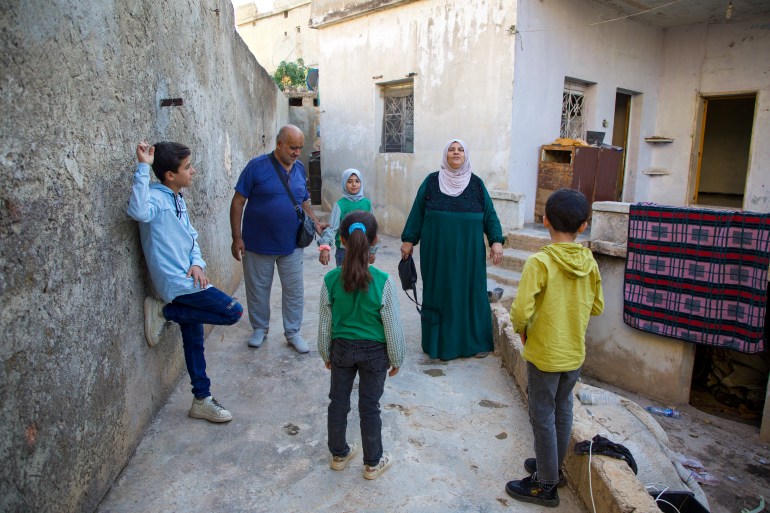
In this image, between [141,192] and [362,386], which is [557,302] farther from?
[141,192]

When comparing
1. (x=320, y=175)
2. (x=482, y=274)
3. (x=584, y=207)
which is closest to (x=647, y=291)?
(x=482, y=274)

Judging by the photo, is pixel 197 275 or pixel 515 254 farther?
pixel 515 254

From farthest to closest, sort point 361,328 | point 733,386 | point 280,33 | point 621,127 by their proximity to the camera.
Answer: point 280,33, point 621,127, point 733,386, point 361,328

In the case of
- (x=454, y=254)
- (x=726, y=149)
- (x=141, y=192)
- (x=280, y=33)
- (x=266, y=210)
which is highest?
(x=280, y=33)

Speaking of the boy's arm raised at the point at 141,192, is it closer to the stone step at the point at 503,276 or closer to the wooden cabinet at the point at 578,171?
the stone step at the point at 503,276

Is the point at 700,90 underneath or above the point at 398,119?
above

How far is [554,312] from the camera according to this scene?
230 cm

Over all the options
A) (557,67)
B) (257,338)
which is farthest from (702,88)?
(257,338)

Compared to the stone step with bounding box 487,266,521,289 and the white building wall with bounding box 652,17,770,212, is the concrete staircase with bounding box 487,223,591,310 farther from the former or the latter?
the white building wall with bounding box 652,17,770,212

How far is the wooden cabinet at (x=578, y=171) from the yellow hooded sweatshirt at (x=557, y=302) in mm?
5788

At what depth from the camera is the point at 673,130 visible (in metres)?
10.1

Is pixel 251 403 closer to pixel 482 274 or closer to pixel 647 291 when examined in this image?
pixel 482 274

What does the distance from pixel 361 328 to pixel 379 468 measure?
74 centimetres

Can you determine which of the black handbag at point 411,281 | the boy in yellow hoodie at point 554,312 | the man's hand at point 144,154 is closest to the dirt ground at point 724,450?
the black handbag at point 411,281
